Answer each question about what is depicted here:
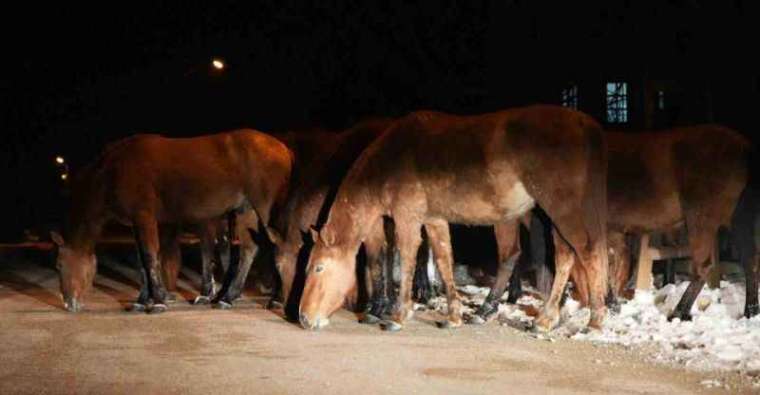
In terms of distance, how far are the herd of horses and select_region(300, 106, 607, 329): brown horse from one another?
2 cm

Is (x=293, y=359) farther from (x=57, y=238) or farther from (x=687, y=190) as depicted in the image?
(x=57, y=238)

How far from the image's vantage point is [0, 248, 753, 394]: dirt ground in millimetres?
7676

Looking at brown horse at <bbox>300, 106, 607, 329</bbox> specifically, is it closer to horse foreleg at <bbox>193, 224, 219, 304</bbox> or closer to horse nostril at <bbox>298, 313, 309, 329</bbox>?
horse nostril at <bbox>298, 313, 309, 329</bbox>

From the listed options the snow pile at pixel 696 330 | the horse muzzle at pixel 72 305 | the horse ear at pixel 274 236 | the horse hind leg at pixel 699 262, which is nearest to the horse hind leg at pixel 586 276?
the snow pile at pixel 696 330

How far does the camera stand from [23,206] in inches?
2003

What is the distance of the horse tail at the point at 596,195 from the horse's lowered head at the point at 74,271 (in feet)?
24.1

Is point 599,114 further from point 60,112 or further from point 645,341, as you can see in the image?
point 60,112

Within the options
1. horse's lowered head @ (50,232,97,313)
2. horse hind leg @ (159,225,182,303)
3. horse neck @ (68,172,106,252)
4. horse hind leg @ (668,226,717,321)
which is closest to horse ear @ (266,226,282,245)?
horse neck @ (68,172,106,252)

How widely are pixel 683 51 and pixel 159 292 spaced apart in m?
12.8

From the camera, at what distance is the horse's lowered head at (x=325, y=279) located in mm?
11242

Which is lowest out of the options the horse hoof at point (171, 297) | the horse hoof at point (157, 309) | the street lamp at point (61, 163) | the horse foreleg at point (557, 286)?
the street lamp at point (61, 163)

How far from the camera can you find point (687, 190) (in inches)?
462

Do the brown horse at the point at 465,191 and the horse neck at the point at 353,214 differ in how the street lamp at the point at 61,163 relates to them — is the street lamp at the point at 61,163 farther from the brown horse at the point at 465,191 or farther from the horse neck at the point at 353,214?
the brown horse at the point at 465,191

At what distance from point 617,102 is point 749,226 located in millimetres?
12300
